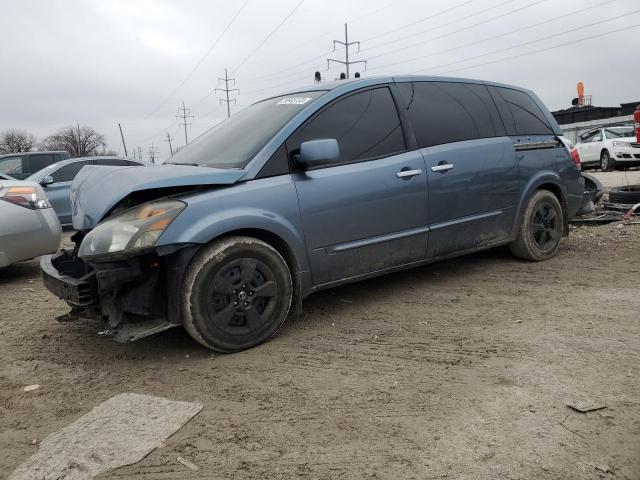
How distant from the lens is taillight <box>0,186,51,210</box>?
17.7 ft

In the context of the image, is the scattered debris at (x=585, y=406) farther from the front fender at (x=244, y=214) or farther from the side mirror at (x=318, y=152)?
the side mirror at (x=318, y=152)

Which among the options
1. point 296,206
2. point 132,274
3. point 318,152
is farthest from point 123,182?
point 318,152

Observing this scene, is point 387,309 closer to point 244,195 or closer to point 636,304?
point 244,195

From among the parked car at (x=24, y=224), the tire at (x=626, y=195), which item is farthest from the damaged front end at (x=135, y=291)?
the tire at (x=626, y=195)

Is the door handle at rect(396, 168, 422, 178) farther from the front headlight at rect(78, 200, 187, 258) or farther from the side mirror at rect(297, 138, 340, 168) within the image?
the front headlight at rect(78, 200, 187, 258)

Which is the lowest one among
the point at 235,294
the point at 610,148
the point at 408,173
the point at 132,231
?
the point at 235,294

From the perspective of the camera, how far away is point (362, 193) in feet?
12.5

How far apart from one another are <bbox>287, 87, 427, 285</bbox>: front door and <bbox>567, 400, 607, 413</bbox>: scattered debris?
1.75 metres

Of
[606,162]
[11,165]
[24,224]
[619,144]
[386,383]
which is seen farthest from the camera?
[606,162]

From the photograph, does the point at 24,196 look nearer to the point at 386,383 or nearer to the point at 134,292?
the point at 134,292

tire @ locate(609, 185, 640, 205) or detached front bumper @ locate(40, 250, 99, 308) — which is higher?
detached front bumper @ locate(40, 250, 99, 308)

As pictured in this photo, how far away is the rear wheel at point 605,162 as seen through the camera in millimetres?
18453

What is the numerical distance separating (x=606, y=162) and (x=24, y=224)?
18824 mm

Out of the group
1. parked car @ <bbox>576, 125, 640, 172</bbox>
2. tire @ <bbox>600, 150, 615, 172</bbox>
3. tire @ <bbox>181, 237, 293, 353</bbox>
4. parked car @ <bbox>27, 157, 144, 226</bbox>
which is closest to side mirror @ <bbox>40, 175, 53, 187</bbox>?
parked car @ <bbox>27, 157, 144, 226</bbox>
